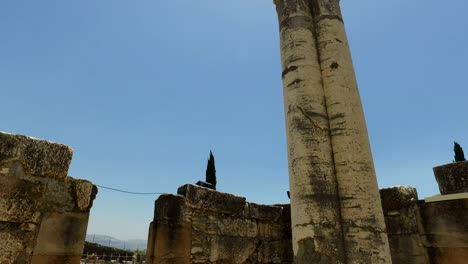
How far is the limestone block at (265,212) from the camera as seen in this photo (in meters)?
5.85

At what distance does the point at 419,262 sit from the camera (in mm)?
5227

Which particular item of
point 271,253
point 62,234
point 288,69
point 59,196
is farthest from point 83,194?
point 271,253

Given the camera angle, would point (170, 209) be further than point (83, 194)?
Yes

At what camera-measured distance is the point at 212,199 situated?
5180 millimetres

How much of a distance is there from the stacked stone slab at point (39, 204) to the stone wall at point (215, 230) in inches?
41.5

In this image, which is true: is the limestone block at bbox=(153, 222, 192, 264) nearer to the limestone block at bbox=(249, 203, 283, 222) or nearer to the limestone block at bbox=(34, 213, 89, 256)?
the limestone block at bbox=(34, 213, 89, 256)

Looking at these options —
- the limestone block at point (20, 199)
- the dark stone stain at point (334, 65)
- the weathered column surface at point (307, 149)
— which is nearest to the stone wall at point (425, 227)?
the weathered column surface at point (307, 149)

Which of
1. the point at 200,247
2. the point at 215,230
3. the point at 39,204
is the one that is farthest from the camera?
the point at 215,230

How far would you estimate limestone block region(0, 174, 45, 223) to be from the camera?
320 cm

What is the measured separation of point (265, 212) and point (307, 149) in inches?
90.7

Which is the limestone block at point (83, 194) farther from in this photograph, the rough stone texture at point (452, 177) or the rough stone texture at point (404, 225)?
the rough stone texture at point (452, 177)

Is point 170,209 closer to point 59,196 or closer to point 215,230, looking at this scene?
point 215,230

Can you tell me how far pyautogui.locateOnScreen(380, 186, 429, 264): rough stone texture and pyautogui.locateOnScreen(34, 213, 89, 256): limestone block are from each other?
184 inches

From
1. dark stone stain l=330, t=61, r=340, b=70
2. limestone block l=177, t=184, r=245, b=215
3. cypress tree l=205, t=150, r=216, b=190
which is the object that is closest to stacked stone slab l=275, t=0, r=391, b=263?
dark stone stain l=330, t=61, r=340, b=70
